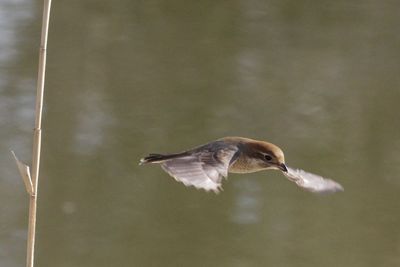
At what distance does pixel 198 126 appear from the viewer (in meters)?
4.30

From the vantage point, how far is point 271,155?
1.50 metres

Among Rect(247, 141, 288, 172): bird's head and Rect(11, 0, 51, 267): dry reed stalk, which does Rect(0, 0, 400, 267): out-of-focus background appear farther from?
Rect(11, 0, 51, 267): dry reed stalk

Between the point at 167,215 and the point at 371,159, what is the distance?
3.19 feet

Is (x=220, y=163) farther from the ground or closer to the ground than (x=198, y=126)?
farther from the ground

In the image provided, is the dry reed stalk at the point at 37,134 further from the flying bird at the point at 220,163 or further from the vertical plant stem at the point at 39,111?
the flying bird at the point at 220,163

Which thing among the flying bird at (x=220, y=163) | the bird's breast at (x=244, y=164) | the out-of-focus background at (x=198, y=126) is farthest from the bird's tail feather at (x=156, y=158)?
the out-of-focus background at (x=198, y=126)

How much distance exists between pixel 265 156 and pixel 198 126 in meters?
2.81

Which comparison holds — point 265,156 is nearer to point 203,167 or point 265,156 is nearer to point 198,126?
point 203,167

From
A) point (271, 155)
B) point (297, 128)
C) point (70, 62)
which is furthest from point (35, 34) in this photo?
point (271, 155)

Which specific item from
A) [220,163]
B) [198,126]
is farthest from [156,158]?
[198,126]

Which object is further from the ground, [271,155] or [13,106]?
[271,155]

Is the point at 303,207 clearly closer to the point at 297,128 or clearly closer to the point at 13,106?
the point at 297,128

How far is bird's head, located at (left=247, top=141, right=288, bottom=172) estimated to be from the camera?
1.47 m

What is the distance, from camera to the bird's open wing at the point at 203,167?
1.16m
